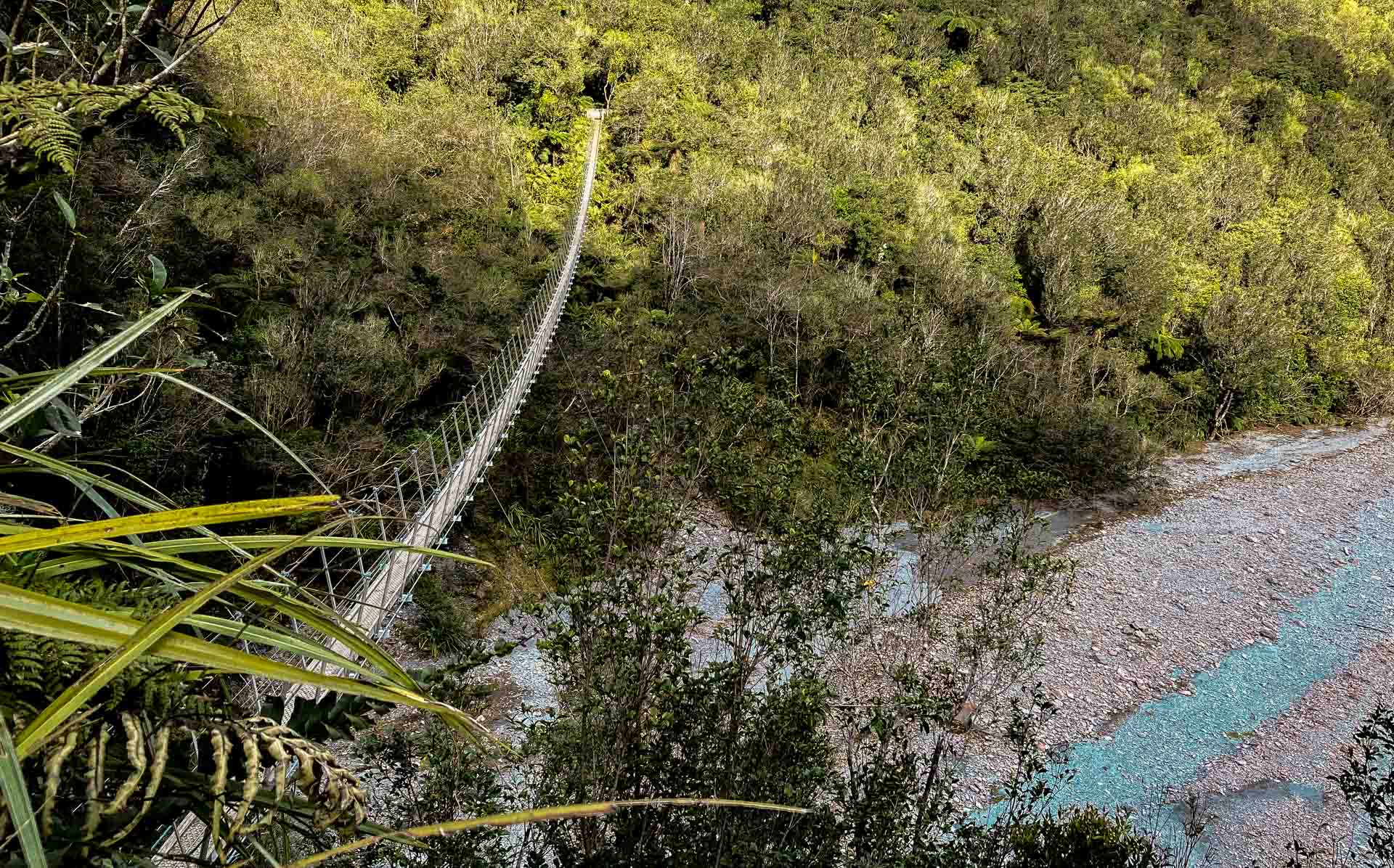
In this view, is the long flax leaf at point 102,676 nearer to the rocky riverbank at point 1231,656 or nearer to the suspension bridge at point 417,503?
the suspension bridge at point 417,503

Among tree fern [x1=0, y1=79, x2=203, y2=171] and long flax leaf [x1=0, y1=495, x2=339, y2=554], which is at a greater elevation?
tree fern [x1=0, y1=79, x2=203, y2=171]

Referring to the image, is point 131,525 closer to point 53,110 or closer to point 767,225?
point 53,110

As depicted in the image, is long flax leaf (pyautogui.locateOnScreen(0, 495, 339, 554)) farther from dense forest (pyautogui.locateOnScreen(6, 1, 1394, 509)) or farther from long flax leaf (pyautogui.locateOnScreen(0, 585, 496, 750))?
dense forest (pyautogui.locateOnScreen(6, 1, 1394, 509))

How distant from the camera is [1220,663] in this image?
11734mm

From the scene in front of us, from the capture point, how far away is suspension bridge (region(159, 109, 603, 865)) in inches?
118

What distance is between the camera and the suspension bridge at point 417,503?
9.82 ft

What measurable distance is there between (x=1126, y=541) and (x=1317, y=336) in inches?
569

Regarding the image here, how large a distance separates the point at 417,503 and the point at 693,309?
10533 millimetres

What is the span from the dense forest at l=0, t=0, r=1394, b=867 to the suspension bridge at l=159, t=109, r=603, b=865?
61 cm

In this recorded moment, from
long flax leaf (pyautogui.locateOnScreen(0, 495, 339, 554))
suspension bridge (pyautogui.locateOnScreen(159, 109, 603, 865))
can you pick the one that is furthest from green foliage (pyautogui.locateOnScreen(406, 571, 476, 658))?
long flax leaf (pyautogui.locateOnScreen(0, 495, 339, 554))

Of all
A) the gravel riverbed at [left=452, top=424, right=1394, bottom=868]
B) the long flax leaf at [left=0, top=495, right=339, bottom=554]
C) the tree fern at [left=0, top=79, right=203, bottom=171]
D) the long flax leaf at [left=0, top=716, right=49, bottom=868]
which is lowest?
the gravel riverbed at [left=452, top=424, right=1394, bottom=868]

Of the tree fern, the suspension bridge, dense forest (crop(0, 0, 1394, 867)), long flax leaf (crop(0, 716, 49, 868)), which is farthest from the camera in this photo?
dense forest (crop(0, 0, 1394, 867))

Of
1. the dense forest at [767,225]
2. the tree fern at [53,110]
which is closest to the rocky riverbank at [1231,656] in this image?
the dense forest at [767,225]

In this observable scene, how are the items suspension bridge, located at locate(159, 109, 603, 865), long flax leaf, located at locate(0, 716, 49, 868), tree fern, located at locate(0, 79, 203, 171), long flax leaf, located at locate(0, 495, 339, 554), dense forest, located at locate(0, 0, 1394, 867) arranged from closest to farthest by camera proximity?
1. long flax leaf, located at locate(0, 716, 49, 868)
2. long flax leaf, located at locate(0, 495, 339, 554)
3. tree fern, located at locate(0, 79, 203, 171)
4. suspension bridge, located at locate(159, 109, 603, 865)
5. dense forest, located at locate(0, 0, 1394, 867)
